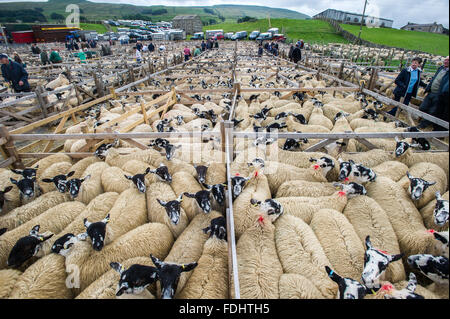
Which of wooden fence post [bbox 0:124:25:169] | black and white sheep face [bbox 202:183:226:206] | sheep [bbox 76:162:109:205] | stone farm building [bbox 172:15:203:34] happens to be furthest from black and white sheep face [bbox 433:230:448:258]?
stone farm building [bbox 172:15:203:34]

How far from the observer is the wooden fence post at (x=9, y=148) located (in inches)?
181

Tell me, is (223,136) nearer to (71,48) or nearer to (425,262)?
(425,262)

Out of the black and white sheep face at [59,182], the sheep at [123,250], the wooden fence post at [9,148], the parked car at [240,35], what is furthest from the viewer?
the parked car at [240,35]

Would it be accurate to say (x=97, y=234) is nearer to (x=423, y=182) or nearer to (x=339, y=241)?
(x=339, y=241)

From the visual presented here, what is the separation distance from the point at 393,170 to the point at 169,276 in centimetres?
442

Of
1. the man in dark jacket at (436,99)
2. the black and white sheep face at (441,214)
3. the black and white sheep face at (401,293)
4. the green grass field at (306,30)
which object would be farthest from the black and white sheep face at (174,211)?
the green grass field at (306,30)

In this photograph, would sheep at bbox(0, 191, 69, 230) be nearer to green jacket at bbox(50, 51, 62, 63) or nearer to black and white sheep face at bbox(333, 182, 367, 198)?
black and white sheep face at bbox(333, 182, 367, 198)

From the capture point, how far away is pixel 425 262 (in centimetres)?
234

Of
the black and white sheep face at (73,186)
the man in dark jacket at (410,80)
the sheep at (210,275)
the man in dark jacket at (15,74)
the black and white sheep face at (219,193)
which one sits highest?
the man in dark jacket at (410,80)

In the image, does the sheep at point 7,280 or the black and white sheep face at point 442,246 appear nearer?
the black and white sheep face at point 442,246

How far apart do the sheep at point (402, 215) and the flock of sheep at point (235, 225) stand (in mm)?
16

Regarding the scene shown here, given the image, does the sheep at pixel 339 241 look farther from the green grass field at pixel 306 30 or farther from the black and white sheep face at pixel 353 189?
the green grass field at pixel 306 30

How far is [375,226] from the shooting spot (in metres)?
3.18

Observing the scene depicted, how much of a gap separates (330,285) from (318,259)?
0.32 meters
